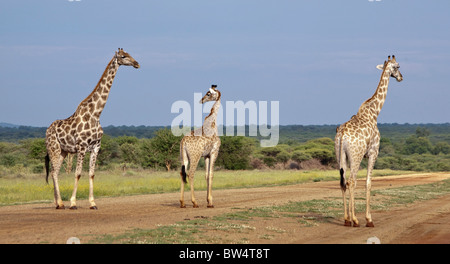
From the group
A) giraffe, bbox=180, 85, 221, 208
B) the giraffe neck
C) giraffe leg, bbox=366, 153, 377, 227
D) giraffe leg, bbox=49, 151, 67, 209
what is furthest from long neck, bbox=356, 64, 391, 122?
giraffe leg, bbox=49, 151, 67, 209

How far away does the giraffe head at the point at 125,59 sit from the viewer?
57.3ft

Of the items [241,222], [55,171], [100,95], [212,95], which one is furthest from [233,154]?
[241,222]

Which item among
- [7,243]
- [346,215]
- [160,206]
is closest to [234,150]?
[160,206]

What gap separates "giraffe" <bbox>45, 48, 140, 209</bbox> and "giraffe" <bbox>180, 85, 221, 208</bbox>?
8.49ft

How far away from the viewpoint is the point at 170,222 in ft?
45.7

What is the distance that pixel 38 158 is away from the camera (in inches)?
1778

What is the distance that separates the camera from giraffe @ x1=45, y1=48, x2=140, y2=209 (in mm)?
16875

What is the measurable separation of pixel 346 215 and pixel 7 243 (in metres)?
7.59

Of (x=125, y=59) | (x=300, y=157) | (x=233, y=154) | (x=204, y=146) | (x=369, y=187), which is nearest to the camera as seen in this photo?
(x=369, y=187)

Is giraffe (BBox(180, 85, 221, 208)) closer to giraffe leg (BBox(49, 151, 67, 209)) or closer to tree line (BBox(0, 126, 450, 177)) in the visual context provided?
giraffe leg (BBox(49, 151, 67, 209))

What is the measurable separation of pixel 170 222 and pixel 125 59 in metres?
5.85

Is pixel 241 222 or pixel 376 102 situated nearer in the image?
pixel 241 222

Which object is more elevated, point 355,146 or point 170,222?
point 355,146

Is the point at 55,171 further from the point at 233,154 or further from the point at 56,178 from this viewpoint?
the point at 233,154
